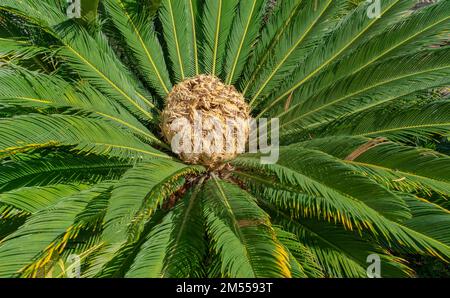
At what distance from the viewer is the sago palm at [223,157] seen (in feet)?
8.21

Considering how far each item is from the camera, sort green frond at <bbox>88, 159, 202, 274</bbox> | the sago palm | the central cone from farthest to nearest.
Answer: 1. the central cone
2. the sago palm
3. green frond at <bbox>88, 159, 202, 274</bbox>

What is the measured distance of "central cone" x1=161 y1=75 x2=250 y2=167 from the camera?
3480 mm

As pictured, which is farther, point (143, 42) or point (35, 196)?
point (143, 42)

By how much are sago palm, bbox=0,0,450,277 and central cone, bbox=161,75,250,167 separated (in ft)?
0.08

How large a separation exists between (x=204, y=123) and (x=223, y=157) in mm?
294

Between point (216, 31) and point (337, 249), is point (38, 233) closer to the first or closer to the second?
point (337, 249)

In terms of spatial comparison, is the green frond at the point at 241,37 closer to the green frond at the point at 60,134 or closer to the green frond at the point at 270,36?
the green frond at the point at 270,36

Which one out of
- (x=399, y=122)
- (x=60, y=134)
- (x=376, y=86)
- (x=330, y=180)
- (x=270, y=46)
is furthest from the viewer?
(x=270, y=46)

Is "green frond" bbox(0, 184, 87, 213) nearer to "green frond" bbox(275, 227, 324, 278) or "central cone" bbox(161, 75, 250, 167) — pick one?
"central cone" bbox(161, 75, 250, 167)

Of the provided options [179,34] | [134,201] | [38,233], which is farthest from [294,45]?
[38,233]

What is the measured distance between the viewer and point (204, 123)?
3490mm

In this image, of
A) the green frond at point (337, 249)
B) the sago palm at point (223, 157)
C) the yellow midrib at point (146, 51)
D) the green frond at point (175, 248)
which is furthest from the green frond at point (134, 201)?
the yellow midrib at point (146, 51)

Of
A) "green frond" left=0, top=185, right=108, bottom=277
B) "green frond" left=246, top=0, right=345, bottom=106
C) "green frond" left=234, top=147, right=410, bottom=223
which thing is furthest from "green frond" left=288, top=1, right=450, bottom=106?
"green frond" left=0, top=185, right=108, bottom=277

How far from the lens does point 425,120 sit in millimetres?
3223
